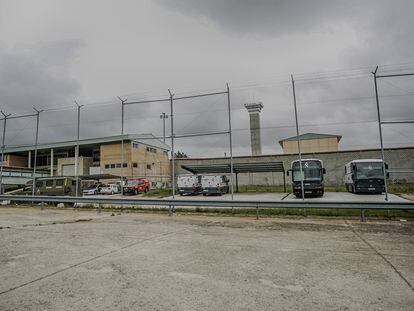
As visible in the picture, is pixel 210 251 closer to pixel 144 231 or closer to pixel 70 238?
pixel 144 231

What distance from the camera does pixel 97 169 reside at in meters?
49.1

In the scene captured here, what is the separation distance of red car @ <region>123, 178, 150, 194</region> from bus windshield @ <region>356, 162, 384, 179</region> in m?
20.5

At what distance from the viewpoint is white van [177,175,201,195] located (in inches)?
1010

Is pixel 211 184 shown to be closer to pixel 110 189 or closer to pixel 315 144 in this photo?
pixel 110 189

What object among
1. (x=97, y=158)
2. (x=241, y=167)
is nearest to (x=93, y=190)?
(x=241, y=167)

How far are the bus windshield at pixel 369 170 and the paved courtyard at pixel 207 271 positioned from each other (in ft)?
48.9

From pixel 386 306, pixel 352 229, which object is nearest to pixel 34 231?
pixel 386 306

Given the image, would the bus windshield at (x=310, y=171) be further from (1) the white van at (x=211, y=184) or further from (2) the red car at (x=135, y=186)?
(2) the red car at (x=135, y=186)

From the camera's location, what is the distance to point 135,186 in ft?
99.6

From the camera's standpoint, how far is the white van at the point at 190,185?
84.2 ft

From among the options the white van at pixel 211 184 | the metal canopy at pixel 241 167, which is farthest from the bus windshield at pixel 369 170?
the white van at pixel 211 184

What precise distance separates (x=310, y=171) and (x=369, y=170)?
4725 mm

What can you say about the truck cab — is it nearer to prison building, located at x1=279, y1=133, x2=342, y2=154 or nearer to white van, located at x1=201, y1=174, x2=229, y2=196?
white van, located at x1=201, y1=174, x2=229, y2=196

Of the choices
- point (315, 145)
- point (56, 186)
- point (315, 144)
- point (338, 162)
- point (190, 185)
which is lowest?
point (190, 185)
